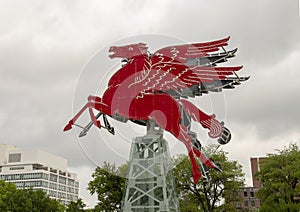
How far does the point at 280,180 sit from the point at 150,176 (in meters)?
16.0

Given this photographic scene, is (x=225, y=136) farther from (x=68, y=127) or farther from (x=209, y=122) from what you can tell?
(x=68, y=127)

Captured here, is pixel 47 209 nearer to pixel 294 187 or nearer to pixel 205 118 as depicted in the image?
pixel 294 187

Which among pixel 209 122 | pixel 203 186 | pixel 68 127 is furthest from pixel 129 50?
pixel 203 186

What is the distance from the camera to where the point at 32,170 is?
8338 cm

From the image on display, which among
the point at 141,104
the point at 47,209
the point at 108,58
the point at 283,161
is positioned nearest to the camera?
the point at 108,58

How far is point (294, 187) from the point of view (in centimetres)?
2644

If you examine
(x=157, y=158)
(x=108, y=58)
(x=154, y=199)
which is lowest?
(x=154, y=199)

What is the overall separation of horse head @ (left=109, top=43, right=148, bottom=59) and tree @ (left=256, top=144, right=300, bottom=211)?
1553 centimetres

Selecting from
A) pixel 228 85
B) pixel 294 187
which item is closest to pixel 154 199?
pixel 228 85

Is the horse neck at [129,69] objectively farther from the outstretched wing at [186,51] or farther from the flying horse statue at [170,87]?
the outstretched wing at [186,51]

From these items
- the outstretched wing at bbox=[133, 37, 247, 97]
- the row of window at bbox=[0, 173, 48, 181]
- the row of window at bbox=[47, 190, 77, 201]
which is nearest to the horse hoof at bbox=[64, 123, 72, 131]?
the outstretched wing at bbox=[133, 37, 247, 97]

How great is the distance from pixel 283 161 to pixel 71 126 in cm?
1856

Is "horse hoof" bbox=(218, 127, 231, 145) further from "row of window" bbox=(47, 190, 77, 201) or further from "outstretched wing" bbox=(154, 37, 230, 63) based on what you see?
"row of window" bbox=(47, 190, 77, 201)

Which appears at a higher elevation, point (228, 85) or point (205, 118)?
point (228, 85)
